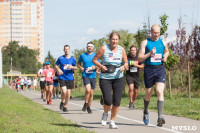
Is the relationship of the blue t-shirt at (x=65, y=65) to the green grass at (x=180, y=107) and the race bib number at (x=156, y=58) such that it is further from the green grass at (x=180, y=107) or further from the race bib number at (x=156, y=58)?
the race bib number at (x=156, y=58)

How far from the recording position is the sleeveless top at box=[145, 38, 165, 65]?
8.75 meters

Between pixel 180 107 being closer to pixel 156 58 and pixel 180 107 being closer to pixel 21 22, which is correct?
pixel 156 58

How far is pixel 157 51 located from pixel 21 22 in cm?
19152

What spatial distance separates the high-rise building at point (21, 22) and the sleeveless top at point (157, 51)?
18830 centimetres

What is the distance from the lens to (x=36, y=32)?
196 meters

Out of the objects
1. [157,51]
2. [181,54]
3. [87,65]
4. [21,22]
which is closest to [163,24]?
[181,54]

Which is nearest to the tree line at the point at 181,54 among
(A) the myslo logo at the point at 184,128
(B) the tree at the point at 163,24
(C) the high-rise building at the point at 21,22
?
(B) the tree at the point at 163,24

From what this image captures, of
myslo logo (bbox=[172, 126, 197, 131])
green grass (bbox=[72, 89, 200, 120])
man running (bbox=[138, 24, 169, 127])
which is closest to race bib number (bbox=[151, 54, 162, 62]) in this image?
man running (bbox=[138, 24, 169, 127])

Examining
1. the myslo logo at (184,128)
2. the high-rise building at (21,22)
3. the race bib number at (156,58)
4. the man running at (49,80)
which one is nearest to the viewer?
the myslo logo at (184,128)

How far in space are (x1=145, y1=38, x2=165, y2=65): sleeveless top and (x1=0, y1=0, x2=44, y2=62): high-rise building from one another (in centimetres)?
18830

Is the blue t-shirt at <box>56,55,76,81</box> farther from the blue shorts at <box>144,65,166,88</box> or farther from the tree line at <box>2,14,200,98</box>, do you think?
the tree line at <box>2,14,200,98</box>

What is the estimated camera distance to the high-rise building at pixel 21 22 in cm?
19525

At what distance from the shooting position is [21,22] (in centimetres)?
19525

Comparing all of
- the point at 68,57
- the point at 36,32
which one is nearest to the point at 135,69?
the point at 68,57
